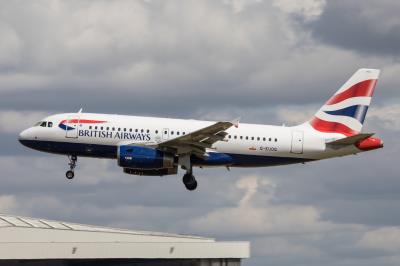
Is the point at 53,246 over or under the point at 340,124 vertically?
under

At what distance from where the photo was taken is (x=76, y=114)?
104562mm

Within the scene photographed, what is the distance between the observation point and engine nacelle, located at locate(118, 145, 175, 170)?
333 feet

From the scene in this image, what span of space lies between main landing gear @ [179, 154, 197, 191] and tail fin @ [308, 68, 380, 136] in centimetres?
1121

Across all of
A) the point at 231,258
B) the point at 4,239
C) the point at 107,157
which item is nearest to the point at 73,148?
the point at 107,157

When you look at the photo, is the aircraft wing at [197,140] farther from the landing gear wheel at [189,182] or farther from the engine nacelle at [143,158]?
the landing gear wheel at [189,182]

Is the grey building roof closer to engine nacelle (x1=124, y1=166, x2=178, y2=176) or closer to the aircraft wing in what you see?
engine nacelle (x1=124, y1=166, x2=178, y2=176)

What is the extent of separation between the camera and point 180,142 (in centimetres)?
→ 10244

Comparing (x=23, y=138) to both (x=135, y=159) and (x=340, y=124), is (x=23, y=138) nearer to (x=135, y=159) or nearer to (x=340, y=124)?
(x=135, y=159)

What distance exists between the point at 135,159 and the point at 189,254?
54.6 feet

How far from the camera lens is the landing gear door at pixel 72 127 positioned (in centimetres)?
10326

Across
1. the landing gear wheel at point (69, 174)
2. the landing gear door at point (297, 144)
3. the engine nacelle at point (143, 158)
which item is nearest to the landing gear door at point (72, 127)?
the landing gear wheel at point (69, 174)

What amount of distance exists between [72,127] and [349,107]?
2410 centimetres

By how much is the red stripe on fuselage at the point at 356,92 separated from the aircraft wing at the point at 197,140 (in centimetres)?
1380

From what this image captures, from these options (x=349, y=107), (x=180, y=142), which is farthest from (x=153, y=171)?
(x=349, y=107)
